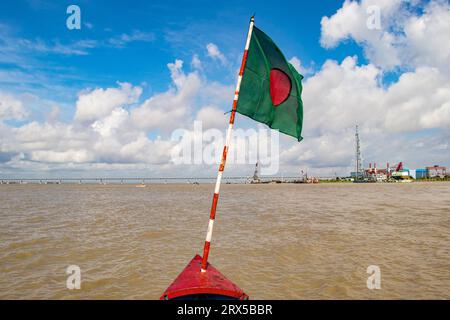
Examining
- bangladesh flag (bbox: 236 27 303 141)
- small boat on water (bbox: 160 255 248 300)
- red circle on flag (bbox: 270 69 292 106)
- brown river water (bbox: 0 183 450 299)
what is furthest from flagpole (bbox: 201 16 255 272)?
brown river water (bbox: 0 183 450 299)

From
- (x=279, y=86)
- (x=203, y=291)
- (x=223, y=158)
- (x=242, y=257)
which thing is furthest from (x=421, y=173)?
(x=203, y=291)

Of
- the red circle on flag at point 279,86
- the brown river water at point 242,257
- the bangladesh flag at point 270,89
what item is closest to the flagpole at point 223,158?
the bangladesh flag at point 270,89

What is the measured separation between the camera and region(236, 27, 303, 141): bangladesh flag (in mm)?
8516

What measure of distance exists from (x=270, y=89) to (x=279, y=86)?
1.37ft

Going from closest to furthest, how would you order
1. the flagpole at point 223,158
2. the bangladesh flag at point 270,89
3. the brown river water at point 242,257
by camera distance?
the flagpole at point 223,158, the bangladesh flag at point 270,89, the brown river water at point 242,257

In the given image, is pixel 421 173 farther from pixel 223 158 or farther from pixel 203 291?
pixel 203 291

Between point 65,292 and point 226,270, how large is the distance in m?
5.60

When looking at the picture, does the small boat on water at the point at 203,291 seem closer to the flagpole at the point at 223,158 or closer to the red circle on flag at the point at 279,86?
the flagpole at the point at 223,158

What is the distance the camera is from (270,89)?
9109 mm

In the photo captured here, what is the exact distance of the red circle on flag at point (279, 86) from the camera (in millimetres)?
9188

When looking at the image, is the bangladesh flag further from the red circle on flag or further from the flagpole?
the flagpole
